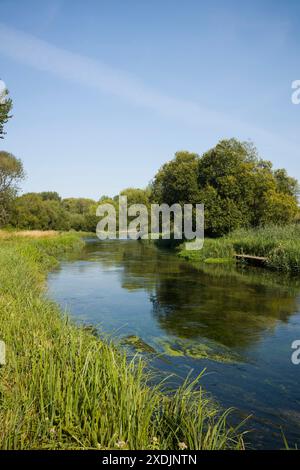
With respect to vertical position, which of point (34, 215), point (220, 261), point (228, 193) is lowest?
point (220, 261)

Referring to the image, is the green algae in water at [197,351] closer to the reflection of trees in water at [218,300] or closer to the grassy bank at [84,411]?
the reflection of trees in water at [218,300]

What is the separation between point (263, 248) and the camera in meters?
23.1

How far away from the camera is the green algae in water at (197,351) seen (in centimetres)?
776

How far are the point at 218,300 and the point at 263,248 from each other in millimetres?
10606

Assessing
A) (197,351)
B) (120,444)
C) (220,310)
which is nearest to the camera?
(120,444)

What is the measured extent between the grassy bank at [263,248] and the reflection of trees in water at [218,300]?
1.25 metres

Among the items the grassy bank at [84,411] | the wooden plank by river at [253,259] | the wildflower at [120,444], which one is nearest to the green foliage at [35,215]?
the wooden plank by river at [253,259]

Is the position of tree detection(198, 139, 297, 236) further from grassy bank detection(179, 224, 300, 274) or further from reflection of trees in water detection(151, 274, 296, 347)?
reflection of trees in water detection(151, 274, 296, 347)

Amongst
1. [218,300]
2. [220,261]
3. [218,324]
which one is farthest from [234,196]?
[218,324]

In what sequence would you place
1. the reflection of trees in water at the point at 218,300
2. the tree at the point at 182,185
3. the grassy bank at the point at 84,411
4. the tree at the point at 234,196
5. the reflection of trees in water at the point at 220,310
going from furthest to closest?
the tree at the point at 182,185
the tree at the point at 234,196
the reflection of trees in water at the point at 218,300
the reflection of trees in water at the point at 220,310
the grassy bank at the point at 84,411

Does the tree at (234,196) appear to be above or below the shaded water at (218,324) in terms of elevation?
above

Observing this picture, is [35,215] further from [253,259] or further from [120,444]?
[120,444]

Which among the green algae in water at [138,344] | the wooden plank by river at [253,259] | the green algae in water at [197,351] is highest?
the wooden plank by river at [253,259]
